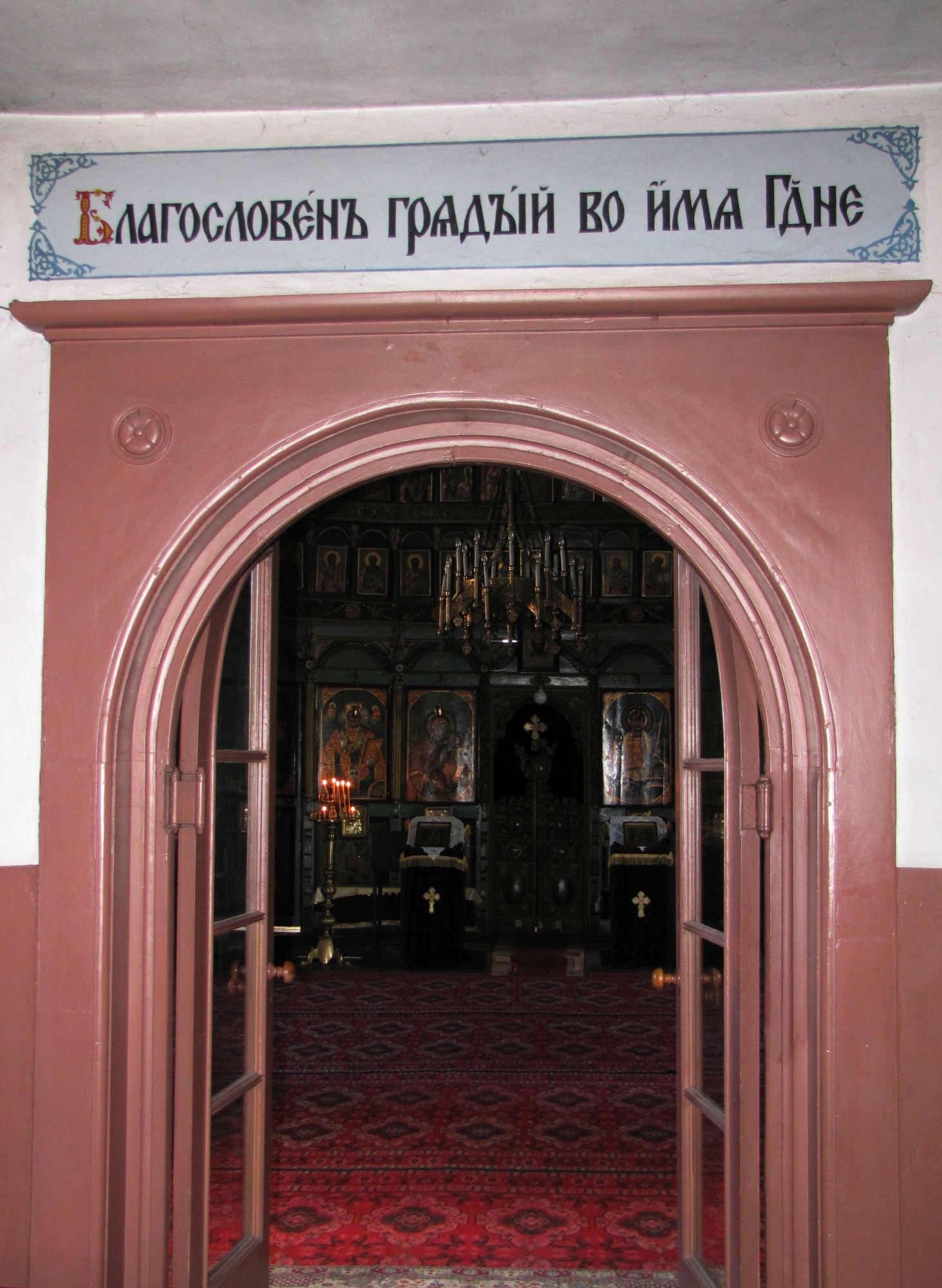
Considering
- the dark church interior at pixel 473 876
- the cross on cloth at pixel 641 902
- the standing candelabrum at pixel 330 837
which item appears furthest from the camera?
the cross on cloth at pixel 641 902

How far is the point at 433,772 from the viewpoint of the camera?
10.2m

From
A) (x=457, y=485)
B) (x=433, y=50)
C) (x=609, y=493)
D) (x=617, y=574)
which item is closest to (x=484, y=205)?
(x=433, y=50)

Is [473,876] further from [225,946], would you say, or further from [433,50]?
[433,50]

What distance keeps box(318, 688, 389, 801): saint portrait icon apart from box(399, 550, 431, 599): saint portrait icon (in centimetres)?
101

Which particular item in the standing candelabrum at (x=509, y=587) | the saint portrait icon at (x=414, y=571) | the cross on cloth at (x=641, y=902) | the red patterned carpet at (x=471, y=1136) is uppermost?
the saint portrait icon at (x=414, y=571)

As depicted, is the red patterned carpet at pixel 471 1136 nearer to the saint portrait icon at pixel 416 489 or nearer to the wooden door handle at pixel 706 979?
the wooden door handle at pixel 706 979

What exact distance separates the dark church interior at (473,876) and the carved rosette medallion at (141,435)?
Answer: 0.65 metres

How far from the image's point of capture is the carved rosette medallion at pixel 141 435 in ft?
8.18

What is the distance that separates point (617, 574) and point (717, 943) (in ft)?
25.8

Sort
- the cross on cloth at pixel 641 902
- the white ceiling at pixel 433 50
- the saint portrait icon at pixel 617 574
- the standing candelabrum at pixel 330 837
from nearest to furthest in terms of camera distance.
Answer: the white ceiling at pixel 433 50 < the standing candelabrum at pixel 330 837 < the cross on cloth at pixel 641 902 < the saint portrait icon at pixel 617 574

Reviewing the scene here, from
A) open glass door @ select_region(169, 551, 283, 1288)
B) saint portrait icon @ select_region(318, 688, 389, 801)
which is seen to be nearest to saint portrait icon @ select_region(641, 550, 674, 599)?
saint portrait icon @ select_region(318, 688, 389, 801)

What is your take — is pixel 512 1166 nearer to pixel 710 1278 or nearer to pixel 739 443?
pixel 710 1278

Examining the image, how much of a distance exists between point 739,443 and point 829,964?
109 cm

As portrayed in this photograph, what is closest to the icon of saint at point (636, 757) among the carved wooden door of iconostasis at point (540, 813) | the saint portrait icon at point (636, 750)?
the saint portrait icon at point (636, 750)
